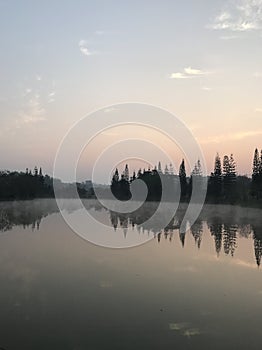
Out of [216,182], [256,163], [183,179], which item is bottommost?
[216,182]

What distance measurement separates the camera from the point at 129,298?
11.2 meters

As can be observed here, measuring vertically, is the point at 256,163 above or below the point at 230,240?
above

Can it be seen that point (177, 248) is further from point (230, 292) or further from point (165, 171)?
point (165, 171)

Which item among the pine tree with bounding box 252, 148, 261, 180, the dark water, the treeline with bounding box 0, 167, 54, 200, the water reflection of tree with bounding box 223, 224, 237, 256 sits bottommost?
the dark water

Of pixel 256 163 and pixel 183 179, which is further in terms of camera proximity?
pixel 183 179

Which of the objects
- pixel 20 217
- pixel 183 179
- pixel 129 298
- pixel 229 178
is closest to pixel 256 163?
pixel 229 178

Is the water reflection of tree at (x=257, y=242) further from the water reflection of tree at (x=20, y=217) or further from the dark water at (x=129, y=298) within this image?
the water reflection of tree at (x=20, y=217)

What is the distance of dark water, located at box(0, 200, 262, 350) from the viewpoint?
Answer: 836 cm

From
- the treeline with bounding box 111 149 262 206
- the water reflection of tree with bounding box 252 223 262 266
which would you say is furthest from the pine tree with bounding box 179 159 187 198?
the water reflection of tree with bounding box 252 223 262 266

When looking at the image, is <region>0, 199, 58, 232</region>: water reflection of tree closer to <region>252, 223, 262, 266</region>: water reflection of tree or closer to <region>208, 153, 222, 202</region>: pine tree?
<region>252, 223, 262, 266</region>: water reflection of tree

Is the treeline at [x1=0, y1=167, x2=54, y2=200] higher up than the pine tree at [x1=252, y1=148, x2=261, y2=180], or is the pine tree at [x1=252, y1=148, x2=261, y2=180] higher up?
the pine tree at [x1=252, y1=148, x2=261, y2=180]

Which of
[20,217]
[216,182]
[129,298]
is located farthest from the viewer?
[216,182]

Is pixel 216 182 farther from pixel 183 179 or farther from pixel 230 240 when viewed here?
pixel 230 240

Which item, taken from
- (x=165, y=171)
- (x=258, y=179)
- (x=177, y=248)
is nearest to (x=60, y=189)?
(x=165, y=171)
